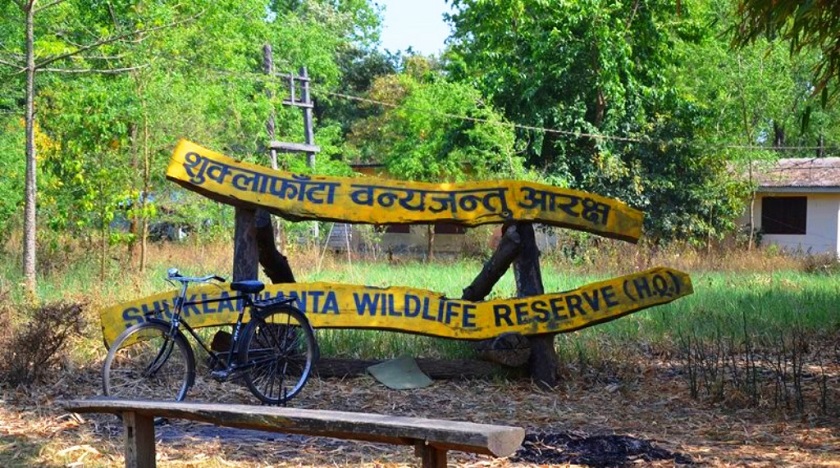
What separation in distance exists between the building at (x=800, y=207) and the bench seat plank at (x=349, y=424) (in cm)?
2860

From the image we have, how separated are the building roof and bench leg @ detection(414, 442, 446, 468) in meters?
27.6

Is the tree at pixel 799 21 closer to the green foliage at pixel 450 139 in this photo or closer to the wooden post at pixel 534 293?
the wooden post at pixel 534 293

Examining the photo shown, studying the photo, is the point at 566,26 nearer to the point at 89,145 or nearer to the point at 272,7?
the point at 89,145

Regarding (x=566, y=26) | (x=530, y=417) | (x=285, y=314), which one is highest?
(x=566, y=26)

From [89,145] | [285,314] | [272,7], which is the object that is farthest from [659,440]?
[272,7]

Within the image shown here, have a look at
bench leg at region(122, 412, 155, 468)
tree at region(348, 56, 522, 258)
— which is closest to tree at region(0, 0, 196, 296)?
bench leg at region(122, 412, 155, 468)

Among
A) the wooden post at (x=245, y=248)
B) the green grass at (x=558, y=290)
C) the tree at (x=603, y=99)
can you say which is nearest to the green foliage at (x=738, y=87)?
the tree at (x=603, y=99)

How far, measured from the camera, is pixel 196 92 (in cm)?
1791

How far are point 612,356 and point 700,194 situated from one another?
68.0 feet

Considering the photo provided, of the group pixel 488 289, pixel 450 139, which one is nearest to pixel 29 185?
pixel 488 289

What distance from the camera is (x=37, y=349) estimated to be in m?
8.58

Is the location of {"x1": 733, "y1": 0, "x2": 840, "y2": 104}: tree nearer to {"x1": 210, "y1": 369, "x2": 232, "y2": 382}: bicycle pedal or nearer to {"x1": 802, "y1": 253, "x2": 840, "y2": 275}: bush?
{"x1": 210, "y1": 369, "x2": 232, "y2": 382}: bicycle pedal

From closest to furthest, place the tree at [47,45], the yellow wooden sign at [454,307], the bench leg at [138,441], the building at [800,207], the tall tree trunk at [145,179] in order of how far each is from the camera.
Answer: the bench leg at [138,441]
the yellow wooden sign at [454,307]
the tree at [47,45]
the tall tree trunk at [145,179]
the building at [800,207]

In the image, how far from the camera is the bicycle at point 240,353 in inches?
301
